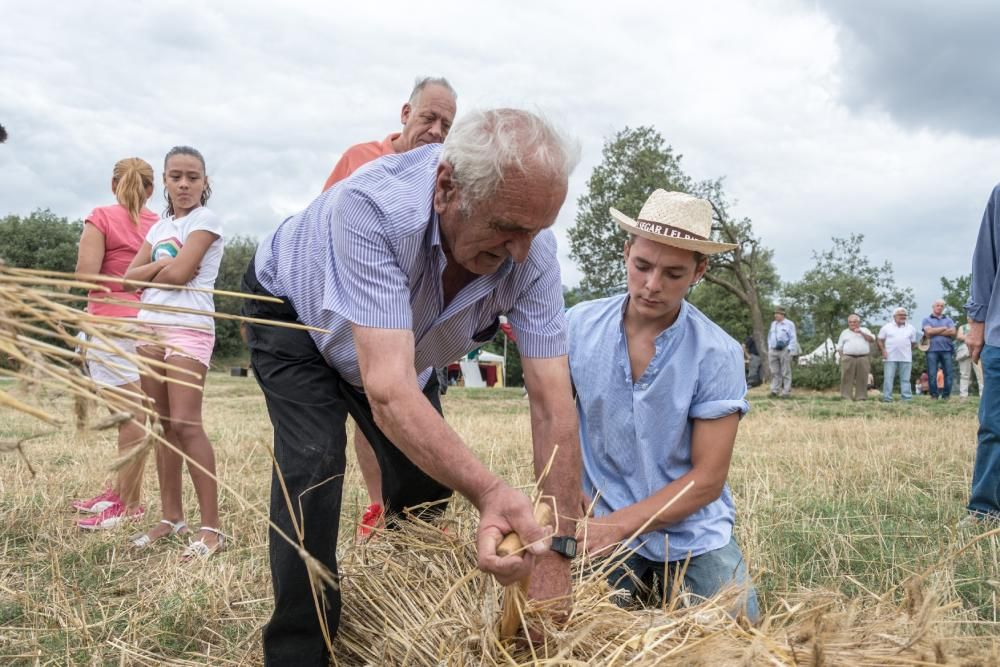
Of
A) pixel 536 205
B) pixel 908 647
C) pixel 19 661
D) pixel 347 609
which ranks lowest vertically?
pixel 19 661

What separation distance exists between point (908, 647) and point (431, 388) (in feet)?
6.75

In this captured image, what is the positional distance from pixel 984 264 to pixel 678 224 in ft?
8.51

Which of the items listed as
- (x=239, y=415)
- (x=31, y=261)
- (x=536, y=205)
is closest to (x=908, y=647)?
(x=536, y=205)

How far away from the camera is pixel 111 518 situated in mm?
4555

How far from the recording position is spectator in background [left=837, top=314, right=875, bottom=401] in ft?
55.3

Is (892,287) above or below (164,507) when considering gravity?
above

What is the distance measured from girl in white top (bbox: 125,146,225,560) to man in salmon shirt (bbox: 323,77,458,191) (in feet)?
2.42

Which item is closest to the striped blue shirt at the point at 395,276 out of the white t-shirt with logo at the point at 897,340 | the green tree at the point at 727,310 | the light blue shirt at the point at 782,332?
the white t-shirt with logo at the point at 897,340

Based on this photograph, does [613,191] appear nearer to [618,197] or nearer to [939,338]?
[618,197]

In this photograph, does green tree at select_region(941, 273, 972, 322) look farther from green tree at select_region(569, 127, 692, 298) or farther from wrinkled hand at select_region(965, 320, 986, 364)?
wrinkled hand at select_region(965, 320, 986, 364)

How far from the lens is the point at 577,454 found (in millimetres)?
2643

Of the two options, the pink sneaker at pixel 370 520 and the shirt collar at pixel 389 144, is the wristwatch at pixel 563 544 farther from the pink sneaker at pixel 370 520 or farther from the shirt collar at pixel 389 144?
the shirt collar at pixel 389 144

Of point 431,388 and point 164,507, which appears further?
point 164,507

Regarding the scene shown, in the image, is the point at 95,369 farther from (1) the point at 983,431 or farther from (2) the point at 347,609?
(1) the point at 983,431
